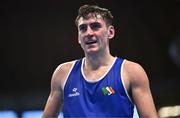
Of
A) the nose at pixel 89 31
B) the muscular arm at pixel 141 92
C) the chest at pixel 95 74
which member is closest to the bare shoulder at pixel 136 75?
the muscular arm at pixel 141 92

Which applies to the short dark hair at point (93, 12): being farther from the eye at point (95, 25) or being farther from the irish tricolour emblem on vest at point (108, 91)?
the irish tricolour emblem on vest at point (108, 91)

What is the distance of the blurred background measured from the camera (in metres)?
4.16

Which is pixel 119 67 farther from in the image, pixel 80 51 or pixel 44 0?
pixel 44 0

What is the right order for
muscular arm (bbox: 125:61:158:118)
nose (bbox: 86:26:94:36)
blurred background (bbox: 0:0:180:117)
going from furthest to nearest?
blurred background (bbox: 0:0:180:117) → nose (bbox: 86:26:94:36) → muscular arm (bbox: 125:61:158:118)

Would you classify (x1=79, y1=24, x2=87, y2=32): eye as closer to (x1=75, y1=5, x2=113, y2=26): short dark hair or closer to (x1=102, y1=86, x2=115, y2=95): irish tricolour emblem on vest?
(x1=75, y1=5, x2=113, y2=26): short dark hair

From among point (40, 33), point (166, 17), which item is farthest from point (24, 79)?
point (166, 17)

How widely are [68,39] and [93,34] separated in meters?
2.71

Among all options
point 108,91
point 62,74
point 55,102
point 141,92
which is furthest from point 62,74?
point 141,92

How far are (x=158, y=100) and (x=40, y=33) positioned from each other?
146 cm

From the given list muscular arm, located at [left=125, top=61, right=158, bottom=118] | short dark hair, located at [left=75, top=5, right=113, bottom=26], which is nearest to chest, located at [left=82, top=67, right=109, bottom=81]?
muscular arm, located at [left=125, top=61, right=158, bottom=118]

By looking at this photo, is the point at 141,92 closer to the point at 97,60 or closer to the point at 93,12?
the point at 97,60

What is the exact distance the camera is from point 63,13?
4348 millimetres

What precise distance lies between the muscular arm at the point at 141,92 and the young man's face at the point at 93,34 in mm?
153

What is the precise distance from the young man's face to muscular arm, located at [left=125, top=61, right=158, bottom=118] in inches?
6.0
